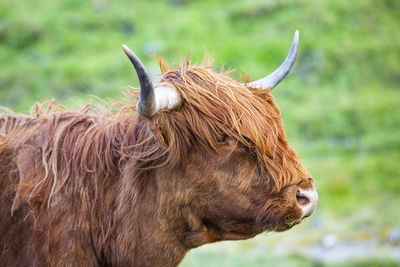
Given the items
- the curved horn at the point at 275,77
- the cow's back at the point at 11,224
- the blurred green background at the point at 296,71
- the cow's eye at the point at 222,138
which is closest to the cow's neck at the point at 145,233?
the cow's eye at the point at 222,138

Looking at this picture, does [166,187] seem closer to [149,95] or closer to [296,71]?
[149,95]

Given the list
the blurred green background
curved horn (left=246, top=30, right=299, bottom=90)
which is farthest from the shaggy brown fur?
→ the blurred green background

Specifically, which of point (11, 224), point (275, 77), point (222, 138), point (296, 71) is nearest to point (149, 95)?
point (222, 138)

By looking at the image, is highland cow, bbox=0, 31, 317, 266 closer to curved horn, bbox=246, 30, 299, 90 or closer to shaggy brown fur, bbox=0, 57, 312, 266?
shaggy brown fur, bbox=0, 57, 312, 266

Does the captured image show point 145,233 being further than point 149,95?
Yes

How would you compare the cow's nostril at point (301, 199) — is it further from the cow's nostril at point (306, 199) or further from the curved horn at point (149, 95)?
the curved horn at point (149, 95)

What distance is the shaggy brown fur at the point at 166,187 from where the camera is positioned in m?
4.01

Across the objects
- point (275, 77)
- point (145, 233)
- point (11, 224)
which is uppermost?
point (275, 77)

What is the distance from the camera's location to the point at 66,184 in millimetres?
4227

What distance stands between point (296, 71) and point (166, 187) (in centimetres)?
1772

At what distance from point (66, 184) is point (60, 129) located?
1.52 feet

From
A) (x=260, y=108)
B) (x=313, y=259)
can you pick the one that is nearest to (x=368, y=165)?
(x=313, y=259)

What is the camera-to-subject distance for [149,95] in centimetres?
365

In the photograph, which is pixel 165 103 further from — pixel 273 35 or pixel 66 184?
pixel 273 35
